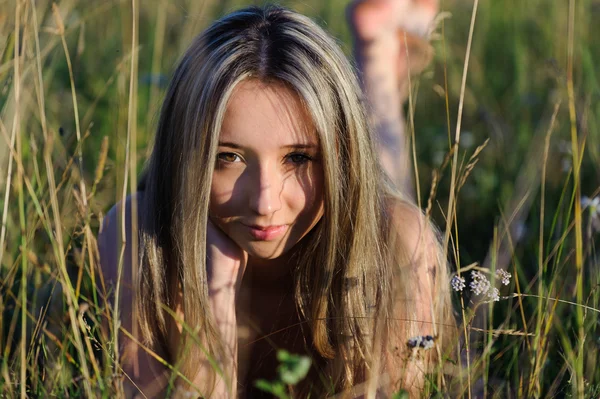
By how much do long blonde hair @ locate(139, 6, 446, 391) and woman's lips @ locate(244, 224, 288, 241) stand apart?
108 mm

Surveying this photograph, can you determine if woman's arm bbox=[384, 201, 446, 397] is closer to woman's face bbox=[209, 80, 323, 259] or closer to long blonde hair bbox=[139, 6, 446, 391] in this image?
long blonde hair bbox=[139, 6, 446, 391]

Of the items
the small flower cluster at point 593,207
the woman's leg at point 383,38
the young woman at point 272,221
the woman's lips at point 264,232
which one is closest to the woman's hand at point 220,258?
the young woman at point 272,221

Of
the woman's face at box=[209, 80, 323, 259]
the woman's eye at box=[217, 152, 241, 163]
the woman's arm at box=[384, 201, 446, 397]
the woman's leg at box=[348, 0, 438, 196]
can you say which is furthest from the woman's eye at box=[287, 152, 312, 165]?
the woman's leg at box=[348, 0, 438, 196]

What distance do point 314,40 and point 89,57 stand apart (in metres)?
2.22

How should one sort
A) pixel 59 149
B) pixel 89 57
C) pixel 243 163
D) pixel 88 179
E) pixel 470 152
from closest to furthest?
1. pixel 243 163
2. pixel 59 149
3. pixel 88 179
4. pixel 470 152
5. pixel 89 57

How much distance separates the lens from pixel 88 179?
2.89 meters

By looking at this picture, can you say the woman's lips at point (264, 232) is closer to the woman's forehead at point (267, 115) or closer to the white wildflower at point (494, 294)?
the woman's forehead at point (267, 115)

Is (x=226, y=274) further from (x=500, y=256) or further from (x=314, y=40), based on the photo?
(x=500, y=256)

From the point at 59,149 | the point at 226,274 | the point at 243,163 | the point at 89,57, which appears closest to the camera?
the point at 243,163

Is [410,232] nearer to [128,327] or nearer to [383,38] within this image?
[128,327]

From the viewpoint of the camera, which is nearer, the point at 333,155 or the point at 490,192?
the point at 333,155

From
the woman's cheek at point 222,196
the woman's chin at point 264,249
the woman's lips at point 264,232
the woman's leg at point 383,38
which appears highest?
the woman's leg at point 383,38

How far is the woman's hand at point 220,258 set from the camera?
1.83 m

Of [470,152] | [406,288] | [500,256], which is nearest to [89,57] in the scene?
[470,152]
